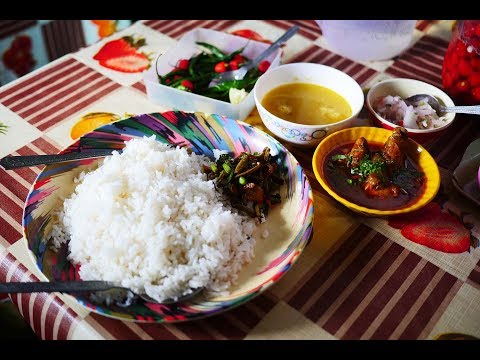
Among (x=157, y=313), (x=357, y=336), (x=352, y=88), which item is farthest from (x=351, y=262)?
(x=352, y=88)

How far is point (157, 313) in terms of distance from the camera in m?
1.24

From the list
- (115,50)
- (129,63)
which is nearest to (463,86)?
(129,63)

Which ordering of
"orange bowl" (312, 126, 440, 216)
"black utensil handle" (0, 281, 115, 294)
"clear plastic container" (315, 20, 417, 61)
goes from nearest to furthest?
"black utensil handle" (0, 281, 115, 294) < "orange bowl" (312, 126, 440, 216) < "clear plastic container" (315, 20, 417, 61)

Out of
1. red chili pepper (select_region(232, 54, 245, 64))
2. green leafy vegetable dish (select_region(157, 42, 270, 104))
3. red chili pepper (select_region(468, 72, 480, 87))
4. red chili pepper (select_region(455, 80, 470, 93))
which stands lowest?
green leafy vegetable dish (select_region(157, 42, 270, 104))

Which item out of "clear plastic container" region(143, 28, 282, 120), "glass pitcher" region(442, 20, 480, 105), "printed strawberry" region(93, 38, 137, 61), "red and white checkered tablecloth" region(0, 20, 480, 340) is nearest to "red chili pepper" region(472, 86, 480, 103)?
"glass pitcher" region(442, 20, 480, 105)

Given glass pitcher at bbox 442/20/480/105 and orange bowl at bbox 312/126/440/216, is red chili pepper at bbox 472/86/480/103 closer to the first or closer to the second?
glass pitcher at bbox 442/20/480/105

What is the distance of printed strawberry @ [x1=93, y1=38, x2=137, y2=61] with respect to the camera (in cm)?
243

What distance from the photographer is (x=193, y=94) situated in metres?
1.93

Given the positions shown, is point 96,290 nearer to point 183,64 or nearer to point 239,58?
point 183,64

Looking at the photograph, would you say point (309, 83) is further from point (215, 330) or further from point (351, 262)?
point (215, 330)

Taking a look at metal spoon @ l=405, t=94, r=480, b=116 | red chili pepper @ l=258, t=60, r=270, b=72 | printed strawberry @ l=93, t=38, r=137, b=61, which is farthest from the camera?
printed strawberry @ l=93, t=38, r=137, b=61

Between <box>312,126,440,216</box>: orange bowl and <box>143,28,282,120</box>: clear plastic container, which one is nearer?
<box>312,126,440,216</box>: orange bowl

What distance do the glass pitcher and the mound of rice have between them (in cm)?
120

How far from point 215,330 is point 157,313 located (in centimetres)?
19
